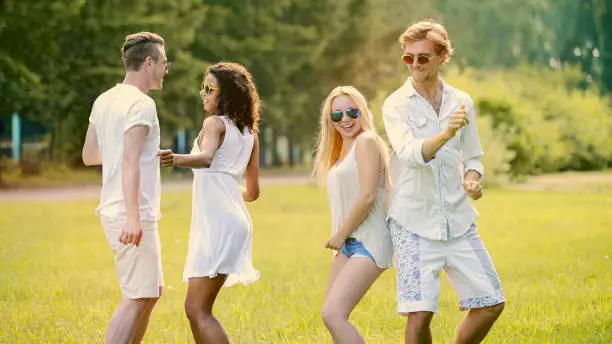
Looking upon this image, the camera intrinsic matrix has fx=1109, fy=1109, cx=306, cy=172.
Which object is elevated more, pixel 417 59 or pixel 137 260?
pixel 417 59

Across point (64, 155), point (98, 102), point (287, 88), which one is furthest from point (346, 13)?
point (98, 102)

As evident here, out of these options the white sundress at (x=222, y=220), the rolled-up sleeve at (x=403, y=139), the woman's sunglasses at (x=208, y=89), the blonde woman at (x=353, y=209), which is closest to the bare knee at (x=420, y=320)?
the blonde woman at (x=353, y=209)

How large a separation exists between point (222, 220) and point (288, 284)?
513 centimetres

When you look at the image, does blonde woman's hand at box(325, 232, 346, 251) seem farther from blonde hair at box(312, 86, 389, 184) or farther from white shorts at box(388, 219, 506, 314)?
blonde hair at box(312, 86, 389, 184)

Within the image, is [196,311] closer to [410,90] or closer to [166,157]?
[166,157]

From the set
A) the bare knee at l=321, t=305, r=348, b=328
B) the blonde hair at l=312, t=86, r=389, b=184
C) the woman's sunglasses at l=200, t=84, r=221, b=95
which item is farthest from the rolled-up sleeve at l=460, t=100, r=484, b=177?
the woman's sunglasses at l=200, t=84, r=221, b=95

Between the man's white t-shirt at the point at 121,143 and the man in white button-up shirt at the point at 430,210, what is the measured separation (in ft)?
4.38

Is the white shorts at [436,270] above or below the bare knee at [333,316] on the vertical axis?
above

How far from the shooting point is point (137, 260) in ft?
20.5

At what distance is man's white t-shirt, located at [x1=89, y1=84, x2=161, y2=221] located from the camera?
6145mm

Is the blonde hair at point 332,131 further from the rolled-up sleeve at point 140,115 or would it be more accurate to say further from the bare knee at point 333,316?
the rolled-up sleeve at point 140,115

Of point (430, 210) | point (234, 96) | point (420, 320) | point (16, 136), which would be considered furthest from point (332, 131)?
point (16, 136)

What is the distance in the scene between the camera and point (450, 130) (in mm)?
5598

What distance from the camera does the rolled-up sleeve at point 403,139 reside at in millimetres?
5785
